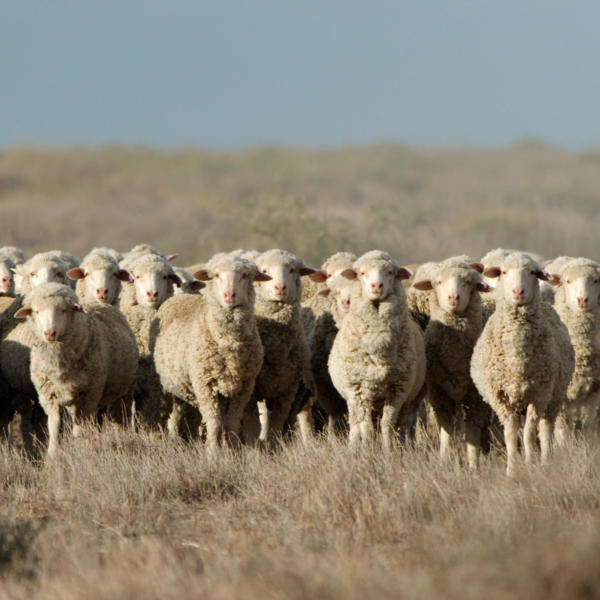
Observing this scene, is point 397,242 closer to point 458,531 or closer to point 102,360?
point 102,360

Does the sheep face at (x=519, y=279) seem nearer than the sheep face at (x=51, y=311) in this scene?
Yes

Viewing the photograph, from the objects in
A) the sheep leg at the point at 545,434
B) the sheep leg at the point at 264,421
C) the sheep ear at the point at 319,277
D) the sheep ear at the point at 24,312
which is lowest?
the sheep leg at the point at 264,421

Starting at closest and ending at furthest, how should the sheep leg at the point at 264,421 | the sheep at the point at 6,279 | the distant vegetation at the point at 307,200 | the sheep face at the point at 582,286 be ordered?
the sheep face at the point at 582,286
the sheep leg at the point at 264,421
the sheep at the point at 6,279
the distant vegetation at the point at 307,200

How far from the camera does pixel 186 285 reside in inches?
437

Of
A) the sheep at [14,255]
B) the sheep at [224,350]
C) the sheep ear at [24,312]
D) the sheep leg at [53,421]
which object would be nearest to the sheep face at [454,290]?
the sheep at [224,350]

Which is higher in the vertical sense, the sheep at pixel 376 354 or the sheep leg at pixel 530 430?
the sheep at pixel 376 354

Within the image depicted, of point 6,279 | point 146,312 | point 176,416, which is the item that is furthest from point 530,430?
point 6,279

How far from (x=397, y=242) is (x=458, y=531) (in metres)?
18.8

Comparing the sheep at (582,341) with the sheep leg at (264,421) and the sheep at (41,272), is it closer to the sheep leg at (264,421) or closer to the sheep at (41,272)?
the sheep leg at (264,421)

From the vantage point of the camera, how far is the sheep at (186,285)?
1089cm

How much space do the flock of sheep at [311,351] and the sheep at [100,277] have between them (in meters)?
0.02

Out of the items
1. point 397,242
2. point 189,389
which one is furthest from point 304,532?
point 397,242

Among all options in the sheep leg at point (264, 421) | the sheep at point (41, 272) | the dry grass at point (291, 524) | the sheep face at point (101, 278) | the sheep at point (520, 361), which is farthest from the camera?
the sheep at point (41, 272)

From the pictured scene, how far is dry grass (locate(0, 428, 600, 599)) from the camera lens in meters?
5.38
